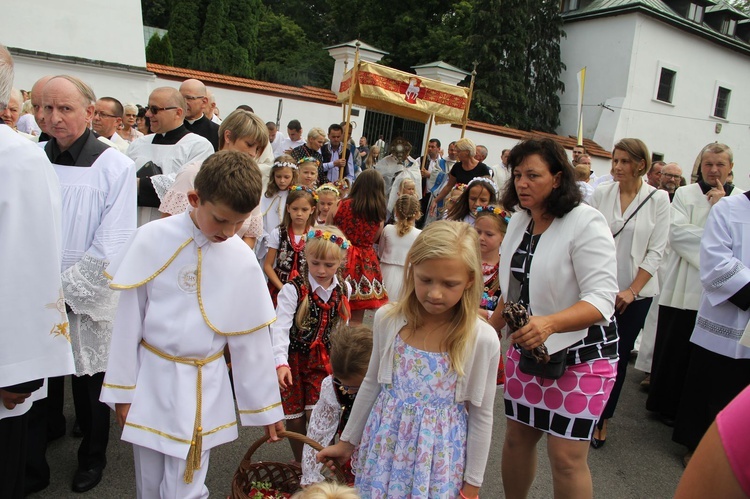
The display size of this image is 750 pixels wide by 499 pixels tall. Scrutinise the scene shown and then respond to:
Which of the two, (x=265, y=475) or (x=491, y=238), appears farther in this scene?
(x=491, y=238)

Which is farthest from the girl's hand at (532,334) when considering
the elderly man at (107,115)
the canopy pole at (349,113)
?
the canopy pole at (349,113)

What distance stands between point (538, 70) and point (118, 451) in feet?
96.5

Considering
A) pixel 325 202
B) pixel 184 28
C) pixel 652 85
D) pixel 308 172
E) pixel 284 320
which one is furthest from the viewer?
pixel 652 85

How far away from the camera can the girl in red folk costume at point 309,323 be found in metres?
3.71

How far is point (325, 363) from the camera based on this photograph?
376cm

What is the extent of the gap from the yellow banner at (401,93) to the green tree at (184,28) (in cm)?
1799

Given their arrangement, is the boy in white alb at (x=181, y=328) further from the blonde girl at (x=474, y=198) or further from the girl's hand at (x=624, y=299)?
the blonde girl at (x=474, y=198)

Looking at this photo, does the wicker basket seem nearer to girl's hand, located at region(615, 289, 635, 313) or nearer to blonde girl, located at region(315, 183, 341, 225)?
girl's hand, located at region(615, 289, 635, 313)

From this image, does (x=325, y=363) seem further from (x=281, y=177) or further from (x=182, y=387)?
(x=281, y=177)

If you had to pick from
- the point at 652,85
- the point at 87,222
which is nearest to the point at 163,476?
the point at 87,222

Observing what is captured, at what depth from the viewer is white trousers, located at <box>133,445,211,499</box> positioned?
2.54 metres

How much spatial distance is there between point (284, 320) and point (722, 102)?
3312cm

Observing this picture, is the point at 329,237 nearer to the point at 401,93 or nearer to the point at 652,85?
the point at 401,93

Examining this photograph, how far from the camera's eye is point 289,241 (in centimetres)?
489
